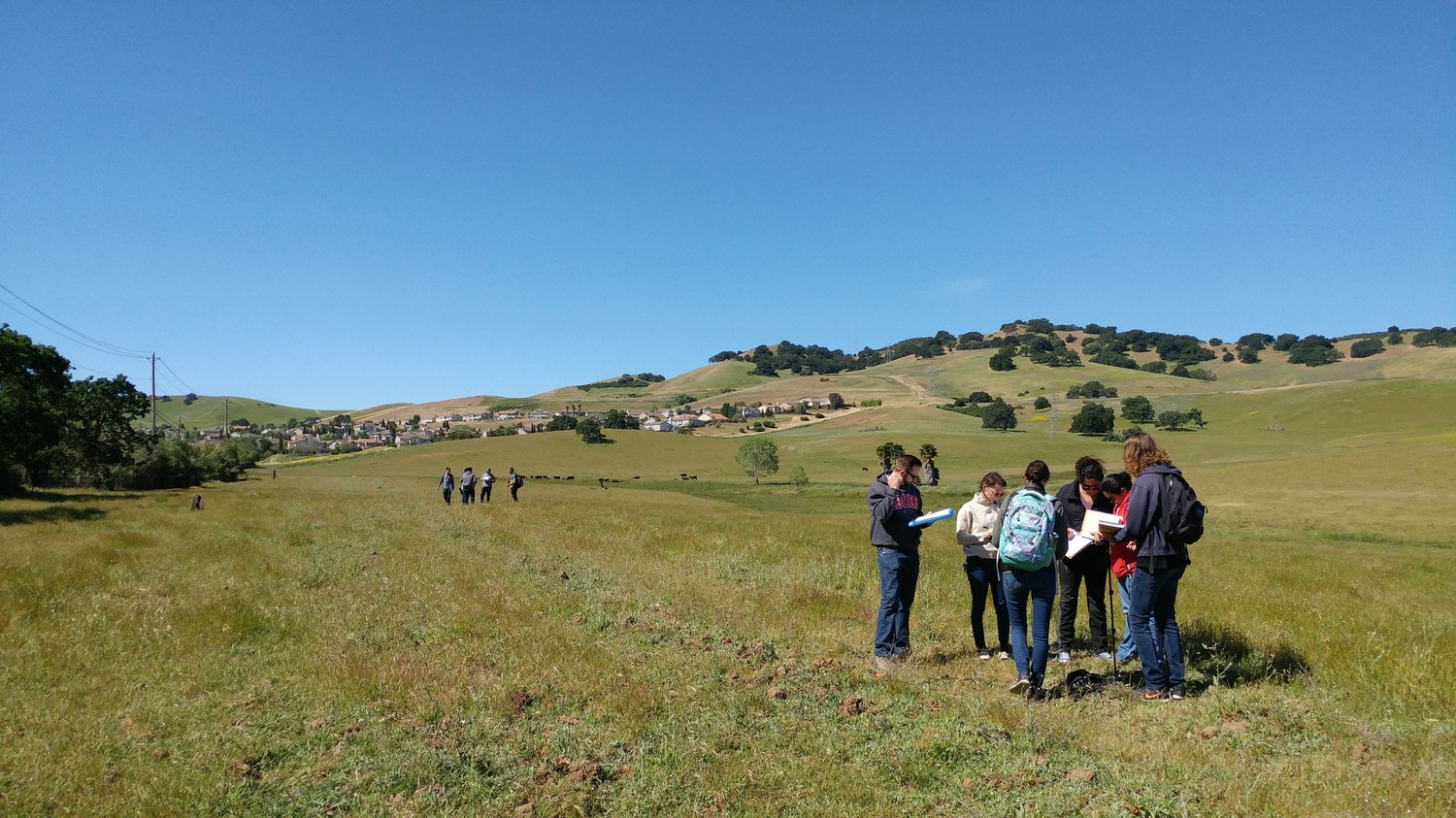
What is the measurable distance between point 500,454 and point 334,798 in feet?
362

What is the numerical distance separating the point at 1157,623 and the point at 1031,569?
1.23m

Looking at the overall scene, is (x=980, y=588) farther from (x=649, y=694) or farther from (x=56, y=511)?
(x=56, y=511)

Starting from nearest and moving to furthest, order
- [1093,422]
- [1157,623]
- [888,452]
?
[1157,623] < [888,452] < [1093,422]

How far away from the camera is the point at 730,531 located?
19766 mm

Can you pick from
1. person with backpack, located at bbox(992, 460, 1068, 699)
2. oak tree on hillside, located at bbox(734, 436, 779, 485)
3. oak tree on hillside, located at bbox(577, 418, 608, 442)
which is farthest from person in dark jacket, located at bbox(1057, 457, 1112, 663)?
oak tree on hillside, located at bbox(577, 418, 608, 442)

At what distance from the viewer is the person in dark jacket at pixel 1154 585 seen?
22.1ft

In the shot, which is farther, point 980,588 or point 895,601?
point 980,588

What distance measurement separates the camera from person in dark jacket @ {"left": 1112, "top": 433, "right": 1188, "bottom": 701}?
22.1 ft

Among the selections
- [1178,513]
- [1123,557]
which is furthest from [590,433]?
[1178,513]

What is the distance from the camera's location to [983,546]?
811cm

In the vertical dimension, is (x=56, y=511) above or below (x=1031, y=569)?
below

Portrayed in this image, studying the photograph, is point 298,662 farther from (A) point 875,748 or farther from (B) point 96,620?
(A) point 875,748

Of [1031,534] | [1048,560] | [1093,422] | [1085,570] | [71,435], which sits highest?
[71,435]

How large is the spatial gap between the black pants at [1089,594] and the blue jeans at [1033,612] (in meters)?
1.48
